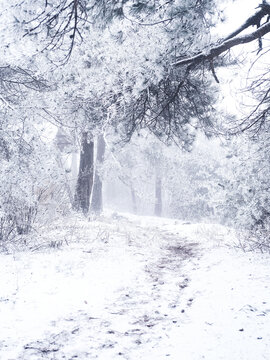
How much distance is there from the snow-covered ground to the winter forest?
23mm

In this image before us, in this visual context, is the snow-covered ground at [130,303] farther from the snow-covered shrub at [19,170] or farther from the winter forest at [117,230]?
the snow-covered shrub at [19,170]

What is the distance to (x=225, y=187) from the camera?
909cm

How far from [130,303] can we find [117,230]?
18.1 feet

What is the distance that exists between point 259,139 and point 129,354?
16.9ft

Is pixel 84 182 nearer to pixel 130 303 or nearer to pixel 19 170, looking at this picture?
pixel 19 170

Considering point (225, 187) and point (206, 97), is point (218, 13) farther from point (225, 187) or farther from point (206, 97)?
point (225, 187)

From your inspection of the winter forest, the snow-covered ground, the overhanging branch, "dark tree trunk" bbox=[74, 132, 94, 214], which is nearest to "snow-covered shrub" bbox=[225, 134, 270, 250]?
the winter forest

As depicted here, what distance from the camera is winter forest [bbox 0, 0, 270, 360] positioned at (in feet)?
11.8

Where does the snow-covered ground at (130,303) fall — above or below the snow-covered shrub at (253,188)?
below

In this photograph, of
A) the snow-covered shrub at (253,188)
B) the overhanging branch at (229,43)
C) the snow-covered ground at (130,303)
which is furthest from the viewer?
the snow-covered shrub at (253,188)

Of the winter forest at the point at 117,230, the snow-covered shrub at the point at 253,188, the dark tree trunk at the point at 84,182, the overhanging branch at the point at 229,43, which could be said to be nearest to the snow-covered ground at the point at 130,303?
the winter forest at the point at 117,230

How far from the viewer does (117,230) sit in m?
10.0

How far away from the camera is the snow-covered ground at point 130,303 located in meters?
3.23

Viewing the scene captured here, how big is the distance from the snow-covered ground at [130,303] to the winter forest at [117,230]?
0.07 ft
